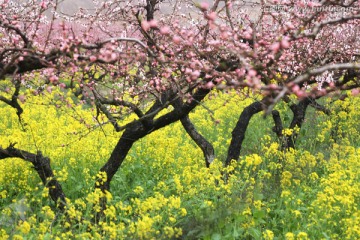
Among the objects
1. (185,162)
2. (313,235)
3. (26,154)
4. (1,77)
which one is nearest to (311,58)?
(185,162)

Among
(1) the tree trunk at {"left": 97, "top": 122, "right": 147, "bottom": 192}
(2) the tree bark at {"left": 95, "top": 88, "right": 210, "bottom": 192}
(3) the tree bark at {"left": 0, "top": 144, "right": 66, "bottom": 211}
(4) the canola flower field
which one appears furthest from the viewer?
(1) the tree trunk at {"left": 97, "top": 122, "right": 147, "bottom": 192}

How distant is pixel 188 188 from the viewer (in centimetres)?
843

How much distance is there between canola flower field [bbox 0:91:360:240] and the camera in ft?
22.3

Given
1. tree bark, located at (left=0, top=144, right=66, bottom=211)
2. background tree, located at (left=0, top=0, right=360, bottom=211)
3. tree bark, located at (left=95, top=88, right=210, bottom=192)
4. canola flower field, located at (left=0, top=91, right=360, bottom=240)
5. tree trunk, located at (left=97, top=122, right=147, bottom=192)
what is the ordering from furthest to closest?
tree trunk, located at (left=97, top=122, right=147, bottom=192) → tree bark, located at (left=95, top=88, right=210, bottom=192) → tree bark, located at (left=0, top=144, right=66, bottom=211) → canola flower field, located at (left=0, top=91, right=360, bottom=240) → background tree, located at (left=0, top=0, right=360, bottom=211)

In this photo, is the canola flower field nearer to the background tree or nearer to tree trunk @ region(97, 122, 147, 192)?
tree trunk @ region(97, 122, 147, 192)

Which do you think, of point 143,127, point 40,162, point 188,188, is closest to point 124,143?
point 143,127

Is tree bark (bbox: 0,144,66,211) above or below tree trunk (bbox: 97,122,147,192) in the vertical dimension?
below

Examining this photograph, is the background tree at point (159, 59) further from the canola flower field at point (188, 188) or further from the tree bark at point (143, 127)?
the canola flower field at point (188, 188)

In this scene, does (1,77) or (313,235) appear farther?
(313,235)

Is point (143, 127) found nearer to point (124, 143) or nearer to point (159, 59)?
point (124, 143)

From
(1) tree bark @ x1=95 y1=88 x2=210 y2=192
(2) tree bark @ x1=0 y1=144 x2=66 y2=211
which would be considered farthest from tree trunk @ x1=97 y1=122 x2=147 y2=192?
(2) tree bark @ x1=0 y1=144 x2=66 y2=211

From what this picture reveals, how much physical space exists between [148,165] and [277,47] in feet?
26.7

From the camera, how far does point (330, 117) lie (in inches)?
541

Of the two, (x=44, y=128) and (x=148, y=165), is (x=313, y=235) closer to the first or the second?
(x=148, y=165)
